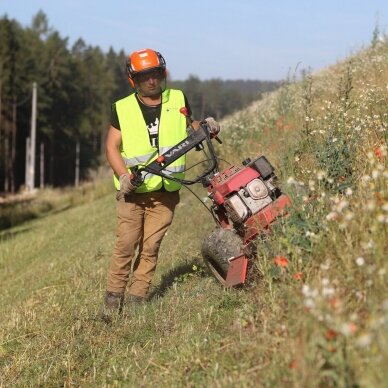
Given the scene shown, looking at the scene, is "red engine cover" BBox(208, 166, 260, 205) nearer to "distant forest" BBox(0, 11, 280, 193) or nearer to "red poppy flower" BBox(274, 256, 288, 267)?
"red poppy flower" BBox(274, 256, 288, 267)

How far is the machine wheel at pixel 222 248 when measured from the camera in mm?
4516

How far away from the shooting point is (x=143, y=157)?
5.27 meters

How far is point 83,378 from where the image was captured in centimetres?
413

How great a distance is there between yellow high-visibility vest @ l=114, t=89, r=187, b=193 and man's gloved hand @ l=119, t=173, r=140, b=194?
0.63 feet

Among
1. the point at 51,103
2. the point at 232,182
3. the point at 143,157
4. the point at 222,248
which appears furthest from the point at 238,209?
the point at 51,103

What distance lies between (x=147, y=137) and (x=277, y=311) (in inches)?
96.7

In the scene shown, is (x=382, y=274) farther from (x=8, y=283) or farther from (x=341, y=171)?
(x=8, y=283)

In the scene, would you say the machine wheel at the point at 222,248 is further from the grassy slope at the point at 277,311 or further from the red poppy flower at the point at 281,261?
the red poppy flower at the point at 281,261

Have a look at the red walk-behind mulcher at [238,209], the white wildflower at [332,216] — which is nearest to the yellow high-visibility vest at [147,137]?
the red walk-behind mulcher at [238,209]

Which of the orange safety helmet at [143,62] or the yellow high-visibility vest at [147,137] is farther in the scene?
the yellow high-visibility vest at [147,137]

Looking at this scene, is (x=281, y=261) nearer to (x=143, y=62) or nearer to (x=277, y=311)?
(x=277, y=311)

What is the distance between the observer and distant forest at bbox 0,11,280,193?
5478cm

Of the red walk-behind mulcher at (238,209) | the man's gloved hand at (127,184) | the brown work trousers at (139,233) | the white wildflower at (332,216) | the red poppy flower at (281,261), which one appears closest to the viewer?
the white wildflower at (332,216)

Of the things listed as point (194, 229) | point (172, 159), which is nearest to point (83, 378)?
point (172, 159)
